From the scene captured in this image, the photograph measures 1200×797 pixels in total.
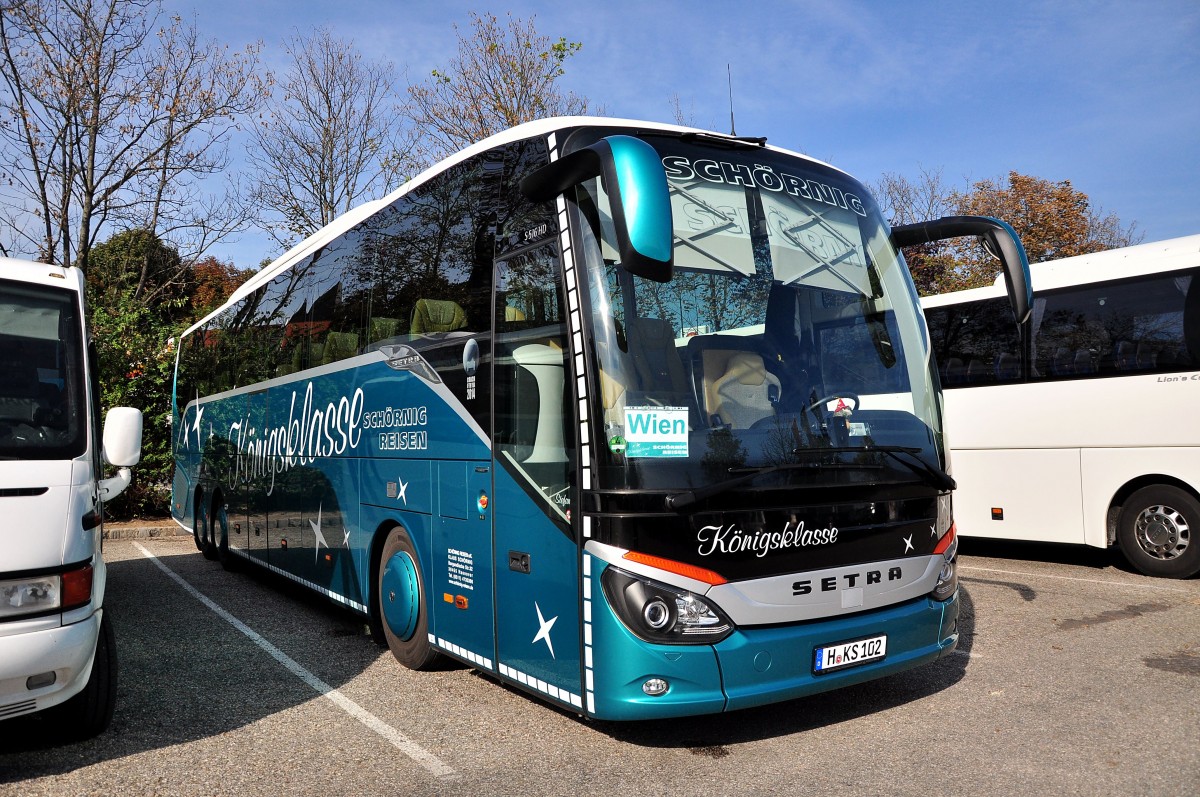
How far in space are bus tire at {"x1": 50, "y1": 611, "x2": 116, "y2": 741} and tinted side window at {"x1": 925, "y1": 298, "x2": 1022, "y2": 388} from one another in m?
8.99

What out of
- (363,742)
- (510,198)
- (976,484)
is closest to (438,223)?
(510,198)

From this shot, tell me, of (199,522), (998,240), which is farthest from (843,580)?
(199,522)

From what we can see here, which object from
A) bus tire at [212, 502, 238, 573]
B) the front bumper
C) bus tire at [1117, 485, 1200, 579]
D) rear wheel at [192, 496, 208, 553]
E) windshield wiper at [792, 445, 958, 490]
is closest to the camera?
the front bumper

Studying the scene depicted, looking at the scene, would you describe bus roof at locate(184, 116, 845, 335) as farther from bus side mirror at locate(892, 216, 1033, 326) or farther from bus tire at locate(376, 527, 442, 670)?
bus tire at locate(376, 527, 442, 670)

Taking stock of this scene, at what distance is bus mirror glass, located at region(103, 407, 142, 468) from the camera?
532cm

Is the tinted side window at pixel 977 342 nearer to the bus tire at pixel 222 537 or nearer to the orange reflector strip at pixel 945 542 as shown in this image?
the orange reflector strip at pixel 945 542

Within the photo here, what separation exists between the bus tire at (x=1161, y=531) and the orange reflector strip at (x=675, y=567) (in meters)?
7.48

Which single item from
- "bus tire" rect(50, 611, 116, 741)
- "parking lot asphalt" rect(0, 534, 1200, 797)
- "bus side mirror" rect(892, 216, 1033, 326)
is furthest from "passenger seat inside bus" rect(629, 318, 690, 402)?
"bus tire" rect(50, 611, 116, 741)

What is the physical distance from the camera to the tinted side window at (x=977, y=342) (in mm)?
11305

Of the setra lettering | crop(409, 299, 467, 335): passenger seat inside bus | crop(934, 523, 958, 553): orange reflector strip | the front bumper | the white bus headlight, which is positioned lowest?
the front bumper

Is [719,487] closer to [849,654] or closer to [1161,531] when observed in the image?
[849,654]

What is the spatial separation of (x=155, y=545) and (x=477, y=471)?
1093cm

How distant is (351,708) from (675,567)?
2609 mm

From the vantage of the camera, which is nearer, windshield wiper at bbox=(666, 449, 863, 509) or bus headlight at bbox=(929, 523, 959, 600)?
windshield wiper at bbox=(666, 449, 863, 509)
